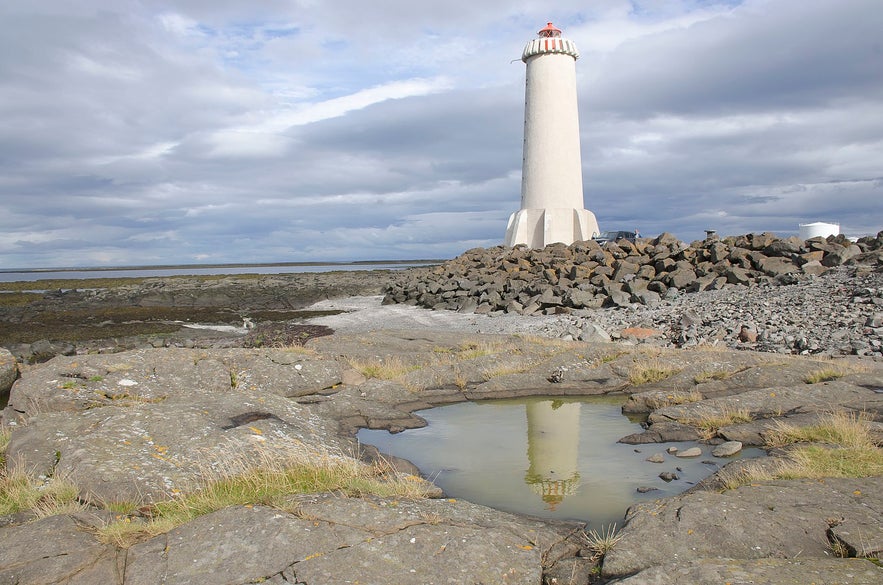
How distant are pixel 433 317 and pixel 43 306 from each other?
96.6 feet

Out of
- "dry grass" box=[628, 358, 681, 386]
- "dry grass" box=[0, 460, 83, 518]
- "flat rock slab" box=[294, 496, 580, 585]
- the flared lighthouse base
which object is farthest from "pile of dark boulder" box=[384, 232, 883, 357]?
"dry grass" box=[0, 460, 83, 518]

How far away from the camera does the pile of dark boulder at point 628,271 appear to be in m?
24.0

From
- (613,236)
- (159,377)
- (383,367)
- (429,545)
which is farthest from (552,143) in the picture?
(429,545)

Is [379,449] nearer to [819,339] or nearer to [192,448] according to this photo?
[192,448]

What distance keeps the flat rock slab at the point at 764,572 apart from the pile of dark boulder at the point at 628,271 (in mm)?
20109

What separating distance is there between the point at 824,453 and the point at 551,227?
1133 inches

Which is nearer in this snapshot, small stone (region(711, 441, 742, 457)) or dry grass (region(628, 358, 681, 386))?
small stone (region(711, 441, 742, 457))

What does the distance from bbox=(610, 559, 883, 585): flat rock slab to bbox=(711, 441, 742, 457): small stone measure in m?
3.82

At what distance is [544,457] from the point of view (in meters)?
8.57

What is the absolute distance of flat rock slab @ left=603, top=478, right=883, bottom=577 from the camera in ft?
15.6

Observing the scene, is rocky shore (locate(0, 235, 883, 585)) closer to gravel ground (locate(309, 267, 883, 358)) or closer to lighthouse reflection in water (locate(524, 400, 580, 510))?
gravel ground (locate(309, 267, 883, 358))

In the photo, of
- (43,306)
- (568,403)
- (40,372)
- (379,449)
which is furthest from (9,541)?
(43,306)

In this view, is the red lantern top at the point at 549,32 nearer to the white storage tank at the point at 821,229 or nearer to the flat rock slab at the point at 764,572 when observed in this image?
the white storage tank at the point at 821,229

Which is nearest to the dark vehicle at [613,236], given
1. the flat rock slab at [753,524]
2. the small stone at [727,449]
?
the small stone at [727,449]
